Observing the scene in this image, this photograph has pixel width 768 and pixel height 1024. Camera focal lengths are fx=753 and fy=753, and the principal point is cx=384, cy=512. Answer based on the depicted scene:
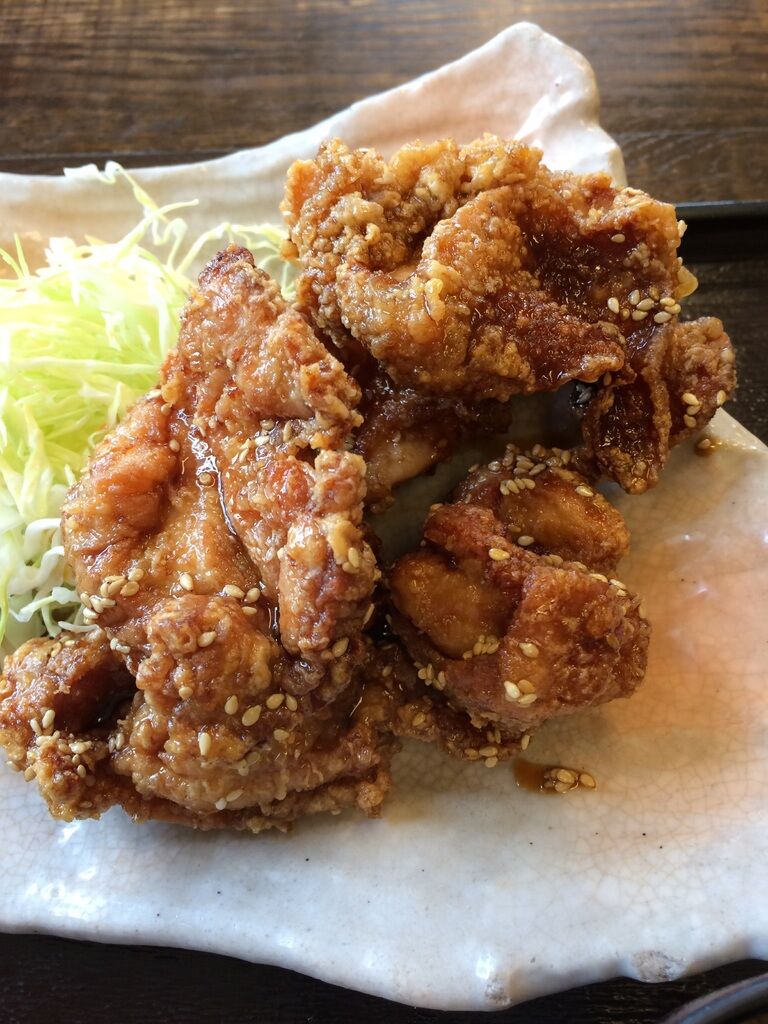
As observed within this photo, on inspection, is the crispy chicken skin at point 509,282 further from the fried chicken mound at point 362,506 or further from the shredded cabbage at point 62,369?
the shredded cabbage at point 62,369

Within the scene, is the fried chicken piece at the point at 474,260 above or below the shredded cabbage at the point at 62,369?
above

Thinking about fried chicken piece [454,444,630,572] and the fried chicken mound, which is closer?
the fried chicken mound

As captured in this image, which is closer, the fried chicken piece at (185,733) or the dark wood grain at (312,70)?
the fried chicken piece at (185,733)

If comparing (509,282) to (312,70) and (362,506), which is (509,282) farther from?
(312,70)

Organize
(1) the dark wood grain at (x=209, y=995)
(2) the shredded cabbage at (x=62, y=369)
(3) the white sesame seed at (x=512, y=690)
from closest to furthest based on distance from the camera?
(3) the white sesame seed at (x=512, y=690) < (1) the dark wood grain at (x=209, y=995) < (2) the shredded cabbage at (x=62, y=369)

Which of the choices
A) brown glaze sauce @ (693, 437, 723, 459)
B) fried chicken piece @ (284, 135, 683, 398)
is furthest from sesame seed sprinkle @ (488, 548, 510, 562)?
brown glaze sauce @ (693, 437, 723, 459)

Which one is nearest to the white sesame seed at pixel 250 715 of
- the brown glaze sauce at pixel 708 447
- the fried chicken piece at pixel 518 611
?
the fried chicken piece at pixel 518 611

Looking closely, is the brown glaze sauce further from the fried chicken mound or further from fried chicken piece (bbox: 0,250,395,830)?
fried chicken piece (bbox: 0,250,395,830)

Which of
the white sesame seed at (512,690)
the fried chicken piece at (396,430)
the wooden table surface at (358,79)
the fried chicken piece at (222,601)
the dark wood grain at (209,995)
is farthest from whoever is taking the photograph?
the wooden table surface at (358,79)
